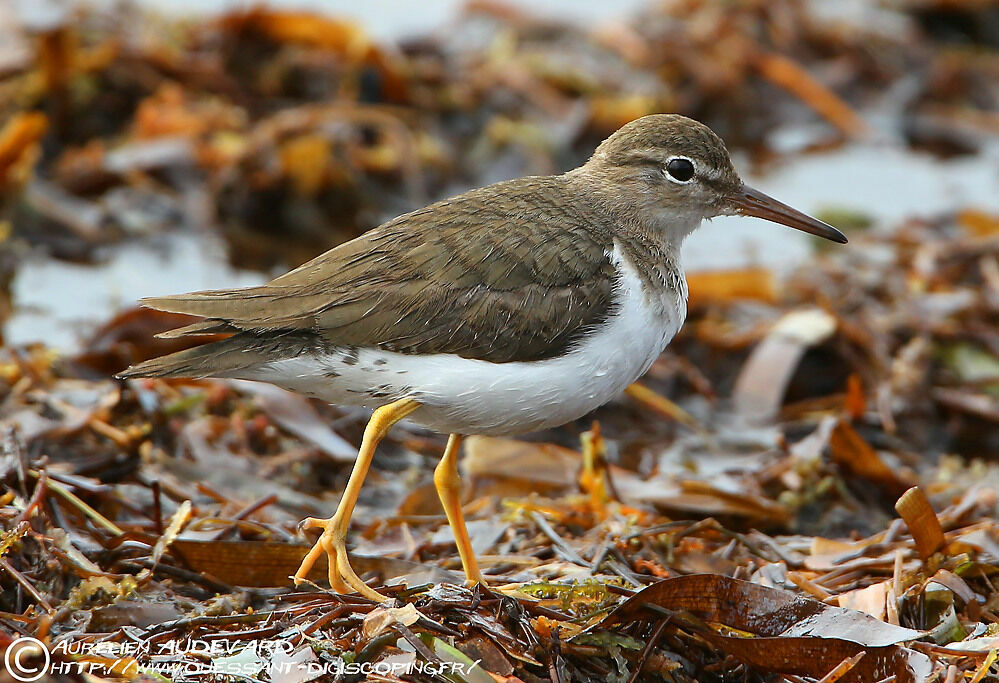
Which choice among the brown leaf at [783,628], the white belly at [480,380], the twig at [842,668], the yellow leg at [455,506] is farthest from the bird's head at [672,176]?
the twig at [842,668]

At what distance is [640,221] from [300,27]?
5043 mm

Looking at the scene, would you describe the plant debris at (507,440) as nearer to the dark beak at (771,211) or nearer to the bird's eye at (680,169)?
the dark beak at (771,211)

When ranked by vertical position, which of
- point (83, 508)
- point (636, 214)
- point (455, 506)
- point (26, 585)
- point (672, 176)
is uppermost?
point (672, 176)

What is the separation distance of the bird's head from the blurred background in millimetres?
3342

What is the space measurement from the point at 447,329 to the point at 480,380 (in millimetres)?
218

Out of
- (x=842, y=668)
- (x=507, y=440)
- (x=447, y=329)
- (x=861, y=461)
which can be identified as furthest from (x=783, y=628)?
(x=507, y=440)

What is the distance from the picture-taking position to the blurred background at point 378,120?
25.5 feet

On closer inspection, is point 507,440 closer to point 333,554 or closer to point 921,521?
point 333,554

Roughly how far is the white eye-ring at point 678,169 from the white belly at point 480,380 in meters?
0.93

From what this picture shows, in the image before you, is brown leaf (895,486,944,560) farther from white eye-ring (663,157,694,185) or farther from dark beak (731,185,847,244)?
white eye-ring (663,157,694,185)

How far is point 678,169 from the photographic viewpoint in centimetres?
489

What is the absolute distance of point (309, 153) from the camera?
8.16 meters

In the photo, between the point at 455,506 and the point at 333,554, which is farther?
the point at 455,506

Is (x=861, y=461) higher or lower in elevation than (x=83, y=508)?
lower
